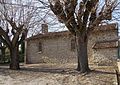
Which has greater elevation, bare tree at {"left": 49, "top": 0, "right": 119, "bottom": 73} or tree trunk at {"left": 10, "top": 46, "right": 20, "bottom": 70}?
bare tree at {"left": 49, "top": 0, "right": 119, "bottom": 73}

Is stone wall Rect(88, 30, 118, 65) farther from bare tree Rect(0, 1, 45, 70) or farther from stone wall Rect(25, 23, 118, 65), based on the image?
bare tree Rect(0, 1, 45, 70)

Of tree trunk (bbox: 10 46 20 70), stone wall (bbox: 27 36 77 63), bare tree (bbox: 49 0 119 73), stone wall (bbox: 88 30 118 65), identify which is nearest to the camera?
bare tree (bbox: 49 0 119 73)

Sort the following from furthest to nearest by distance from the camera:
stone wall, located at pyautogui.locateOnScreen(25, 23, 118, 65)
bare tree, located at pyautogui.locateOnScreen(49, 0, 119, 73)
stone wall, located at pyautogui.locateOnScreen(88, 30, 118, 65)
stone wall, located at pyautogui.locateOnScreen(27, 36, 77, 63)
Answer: stone wall, located at pyautogui.locateOnScreen(27, 36, 77, 63) → stone wall, located at pyautogui.locateOnScreen(25, 23, 118, 65) → stone wall, located at pyautogui.locateOnScreen(88, 30, 118, 65) → bare tree, located at pyautogui.locateOnScreen(49, 0, 119, 73)

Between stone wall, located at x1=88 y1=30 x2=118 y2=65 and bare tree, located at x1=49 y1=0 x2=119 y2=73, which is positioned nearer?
bare tree, located at x1=49 y1=0 x2=119 y2=73

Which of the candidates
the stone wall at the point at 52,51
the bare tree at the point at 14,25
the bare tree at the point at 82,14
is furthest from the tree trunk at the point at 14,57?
the stone wall at the point at 52,51

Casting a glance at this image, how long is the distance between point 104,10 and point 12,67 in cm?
1123

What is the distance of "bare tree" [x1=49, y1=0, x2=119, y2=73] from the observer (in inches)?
667

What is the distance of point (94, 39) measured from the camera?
30.6m

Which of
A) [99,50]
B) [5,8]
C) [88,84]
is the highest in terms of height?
[5,8]

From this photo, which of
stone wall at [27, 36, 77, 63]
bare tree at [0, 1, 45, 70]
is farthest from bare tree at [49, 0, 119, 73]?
stone wall at [27, 36, 77, 63]

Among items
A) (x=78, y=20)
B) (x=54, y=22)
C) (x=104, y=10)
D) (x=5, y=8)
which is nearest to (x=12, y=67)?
(x=5, y=8)

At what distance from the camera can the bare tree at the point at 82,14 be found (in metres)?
17.0

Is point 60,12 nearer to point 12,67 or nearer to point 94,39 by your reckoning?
point 12,67

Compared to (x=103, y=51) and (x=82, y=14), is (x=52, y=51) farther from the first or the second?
(x=82, y=14)
